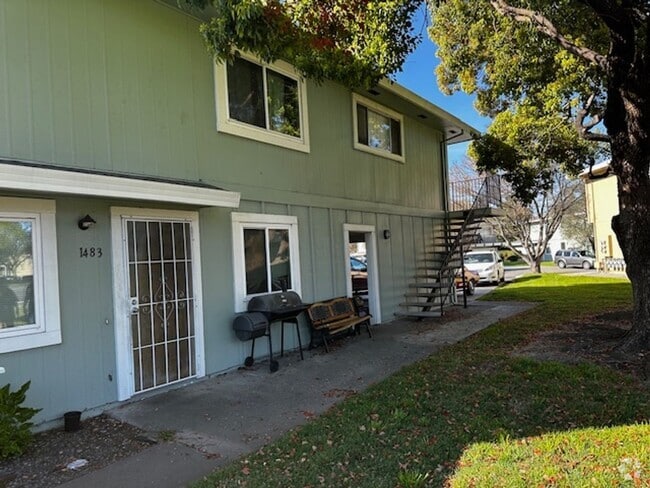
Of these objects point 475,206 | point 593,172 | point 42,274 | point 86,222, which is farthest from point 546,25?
point 593,172

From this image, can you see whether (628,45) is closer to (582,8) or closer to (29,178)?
(582,8)

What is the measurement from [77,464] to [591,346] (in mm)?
7456

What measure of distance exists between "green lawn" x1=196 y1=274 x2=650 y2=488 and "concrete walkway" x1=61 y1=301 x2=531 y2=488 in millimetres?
339

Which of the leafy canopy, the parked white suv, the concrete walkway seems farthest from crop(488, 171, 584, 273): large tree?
the concrete walkway

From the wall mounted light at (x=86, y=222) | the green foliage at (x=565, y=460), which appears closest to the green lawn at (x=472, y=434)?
the green foliage at (x=565, y=460)

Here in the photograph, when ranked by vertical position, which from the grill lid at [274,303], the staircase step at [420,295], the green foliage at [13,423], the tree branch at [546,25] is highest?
the tree branch at [546,25]

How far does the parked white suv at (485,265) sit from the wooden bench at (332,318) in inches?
545

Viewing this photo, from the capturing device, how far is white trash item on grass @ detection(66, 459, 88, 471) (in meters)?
4.10

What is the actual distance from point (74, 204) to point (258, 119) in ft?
11.7

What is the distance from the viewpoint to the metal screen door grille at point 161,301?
601 cm

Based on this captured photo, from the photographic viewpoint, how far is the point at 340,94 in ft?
33.6

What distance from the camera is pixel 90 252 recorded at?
5.56 meters

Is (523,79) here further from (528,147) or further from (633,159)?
(633,159)

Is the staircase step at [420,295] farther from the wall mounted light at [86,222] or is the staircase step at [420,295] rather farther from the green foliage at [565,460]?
the wall mounted light at [86,222]
